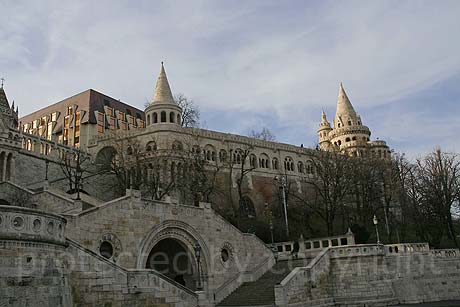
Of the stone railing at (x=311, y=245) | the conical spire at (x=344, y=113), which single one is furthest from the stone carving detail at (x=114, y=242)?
the conical spire at (x=344, y=113)

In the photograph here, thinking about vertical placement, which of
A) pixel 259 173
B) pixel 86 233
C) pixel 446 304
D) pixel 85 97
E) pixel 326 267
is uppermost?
pixel 85 97

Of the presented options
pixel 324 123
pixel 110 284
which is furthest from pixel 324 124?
pixel 110 284

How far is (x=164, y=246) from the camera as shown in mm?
26391

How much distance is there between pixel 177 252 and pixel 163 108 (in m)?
21.7

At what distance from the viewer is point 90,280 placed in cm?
1587

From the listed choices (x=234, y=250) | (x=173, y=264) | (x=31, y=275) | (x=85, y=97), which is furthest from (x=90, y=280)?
(x=85, y=97)

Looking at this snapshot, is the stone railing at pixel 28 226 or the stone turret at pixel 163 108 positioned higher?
the stone turret at pixel 163 108

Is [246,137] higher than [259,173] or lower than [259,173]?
higher

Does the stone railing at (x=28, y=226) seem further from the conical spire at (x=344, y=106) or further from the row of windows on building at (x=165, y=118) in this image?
the conical spire at (x=344, y=106)

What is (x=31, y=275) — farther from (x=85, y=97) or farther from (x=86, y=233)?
(x=85, y=97)

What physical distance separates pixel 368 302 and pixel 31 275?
17.7 meters

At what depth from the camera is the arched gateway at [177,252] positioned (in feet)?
77.7

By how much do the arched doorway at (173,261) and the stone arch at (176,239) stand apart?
2.01 ft

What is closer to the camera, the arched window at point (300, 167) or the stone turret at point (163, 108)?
the stone turret at point (163, 108)
